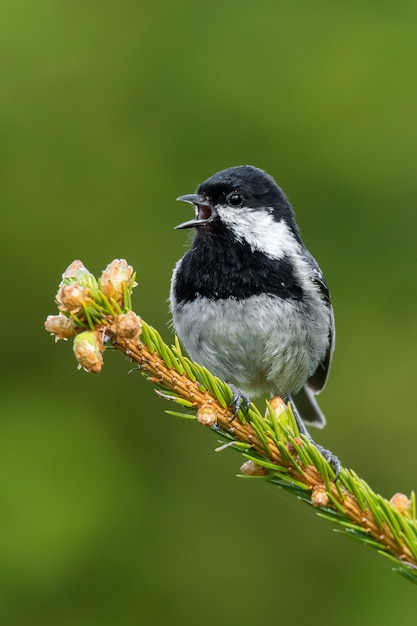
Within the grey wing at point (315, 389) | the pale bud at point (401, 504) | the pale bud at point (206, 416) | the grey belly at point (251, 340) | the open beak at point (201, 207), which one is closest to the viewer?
the pale bud at point (401, 504)

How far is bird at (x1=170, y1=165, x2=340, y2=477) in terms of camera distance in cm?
321

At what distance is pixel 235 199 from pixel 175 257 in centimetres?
120

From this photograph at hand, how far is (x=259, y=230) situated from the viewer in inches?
134

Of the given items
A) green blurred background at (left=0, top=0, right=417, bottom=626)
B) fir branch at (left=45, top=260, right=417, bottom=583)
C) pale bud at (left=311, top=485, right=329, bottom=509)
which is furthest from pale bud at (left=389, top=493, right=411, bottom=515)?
green blurred background at (left=0, top=0, right=417, bottom=626)

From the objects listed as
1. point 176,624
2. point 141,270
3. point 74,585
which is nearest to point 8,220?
point 141,270

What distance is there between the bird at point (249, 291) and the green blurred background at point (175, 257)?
98cm

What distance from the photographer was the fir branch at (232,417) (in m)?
1.94

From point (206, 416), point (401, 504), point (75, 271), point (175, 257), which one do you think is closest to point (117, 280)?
point (75, 271)

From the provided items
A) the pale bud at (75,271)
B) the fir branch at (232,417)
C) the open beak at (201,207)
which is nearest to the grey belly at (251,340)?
the open beak at (201,207)

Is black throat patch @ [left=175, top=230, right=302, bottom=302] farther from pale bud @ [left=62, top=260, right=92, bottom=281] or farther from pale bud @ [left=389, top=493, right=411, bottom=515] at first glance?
pale bud @ [left=389, top=493, right=411, bottom=515]

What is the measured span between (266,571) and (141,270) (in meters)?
1.64

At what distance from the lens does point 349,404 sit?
15.2 feet

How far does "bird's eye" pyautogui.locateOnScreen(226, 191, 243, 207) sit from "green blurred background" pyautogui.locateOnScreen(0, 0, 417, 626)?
3.78 feet

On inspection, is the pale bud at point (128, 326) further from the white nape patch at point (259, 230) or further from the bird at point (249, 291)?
the white nape patch at point (259, 230)
